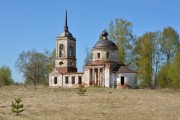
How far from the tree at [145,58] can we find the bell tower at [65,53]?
31.2 ft

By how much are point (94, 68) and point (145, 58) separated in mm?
7323

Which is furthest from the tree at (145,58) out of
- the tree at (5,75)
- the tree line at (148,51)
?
the tree at (5,75)

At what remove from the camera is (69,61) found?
5497 centimetres

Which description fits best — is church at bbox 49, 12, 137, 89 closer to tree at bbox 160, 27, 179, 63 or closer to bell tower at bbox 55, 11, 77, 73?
bell tower at bbox 55, 11, 77, 73

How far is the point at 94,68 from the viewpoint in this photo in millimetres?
50844

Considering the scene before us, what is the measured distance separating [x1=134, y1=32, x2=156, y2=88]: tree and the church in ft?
10.3

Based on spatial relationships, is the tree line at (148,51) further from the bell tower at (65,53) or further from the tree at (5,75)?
the tree at (5,75)

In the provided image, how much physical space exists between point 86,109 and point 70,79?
100 ft

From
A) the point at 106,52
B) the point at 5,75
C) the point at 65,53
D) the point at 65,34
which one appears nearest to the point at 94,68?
the point at 106,52

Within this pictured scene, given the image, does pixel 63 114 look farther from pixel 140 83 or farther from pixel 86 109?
pixel 140 83

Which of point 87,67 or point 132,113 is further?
point 87,67

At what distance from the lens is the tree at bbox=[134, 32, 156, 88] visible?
51719mm

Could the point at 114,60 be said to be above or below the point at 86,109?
above

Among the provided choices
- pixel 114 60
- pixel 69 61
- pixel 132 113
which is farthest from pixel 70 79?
pixel 132 113
